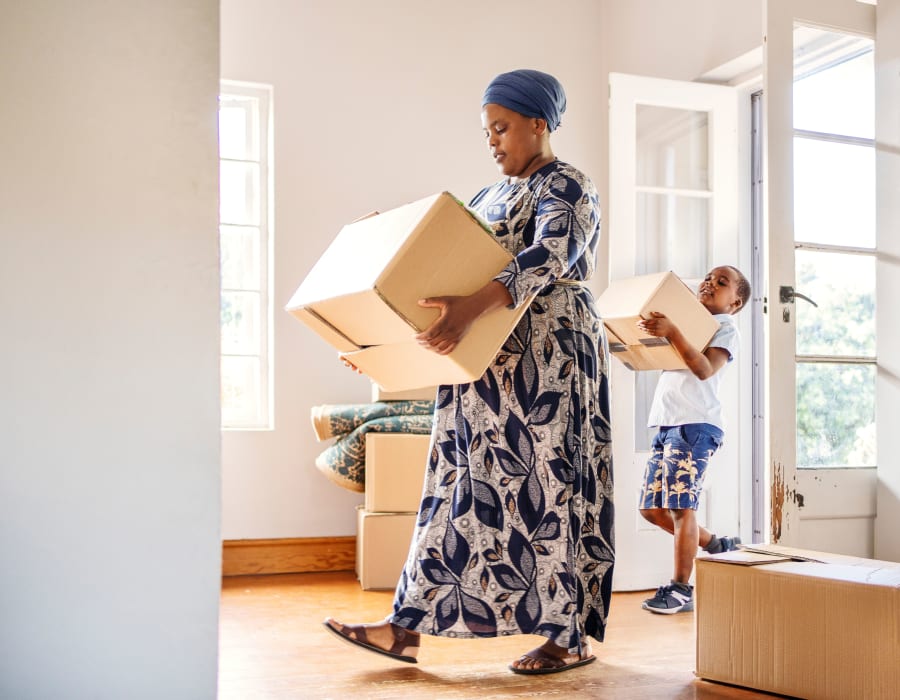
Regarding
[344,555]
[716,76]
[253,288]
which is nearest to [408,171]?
[253,288]

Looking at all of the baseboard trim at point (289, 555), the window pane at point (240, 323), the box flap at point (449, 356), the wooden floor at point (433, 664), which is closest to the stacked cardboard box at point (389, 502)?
the wooden floor at point (433, 664)

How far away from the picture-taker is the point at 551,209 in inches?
79.9

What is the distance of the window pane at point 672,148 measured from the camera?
338 centimetres

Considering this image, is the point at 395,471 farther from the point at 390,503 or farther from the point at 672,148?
the point at 672,148

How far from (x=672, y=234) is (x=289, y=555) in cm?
188

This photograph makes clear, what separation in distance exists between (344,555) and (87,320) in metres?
2.58

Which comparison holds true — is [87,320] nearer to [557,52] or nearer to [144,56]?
[144,56]

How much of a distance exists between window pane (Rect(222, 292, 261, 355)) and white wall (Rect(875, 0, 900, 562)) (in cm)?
227

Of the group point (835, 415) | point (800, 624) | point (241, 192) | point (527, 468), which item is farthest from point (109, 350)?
point (241, 192)

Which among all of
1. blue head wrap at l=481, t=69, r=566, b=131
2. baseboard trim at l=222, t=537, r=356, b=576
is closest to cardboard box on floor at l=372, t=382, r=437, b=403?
baseboard trim at l=222, t=537, r=356, b=576

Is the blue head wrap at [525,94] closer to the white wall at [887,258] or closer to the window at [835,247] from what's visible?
the window at [835,247]

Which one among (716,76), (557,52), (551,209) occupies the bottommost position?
(551,209)

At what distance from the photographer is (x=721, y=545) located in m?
3.00

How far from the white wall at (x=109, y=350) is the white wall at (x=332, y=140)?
2.34 meters
